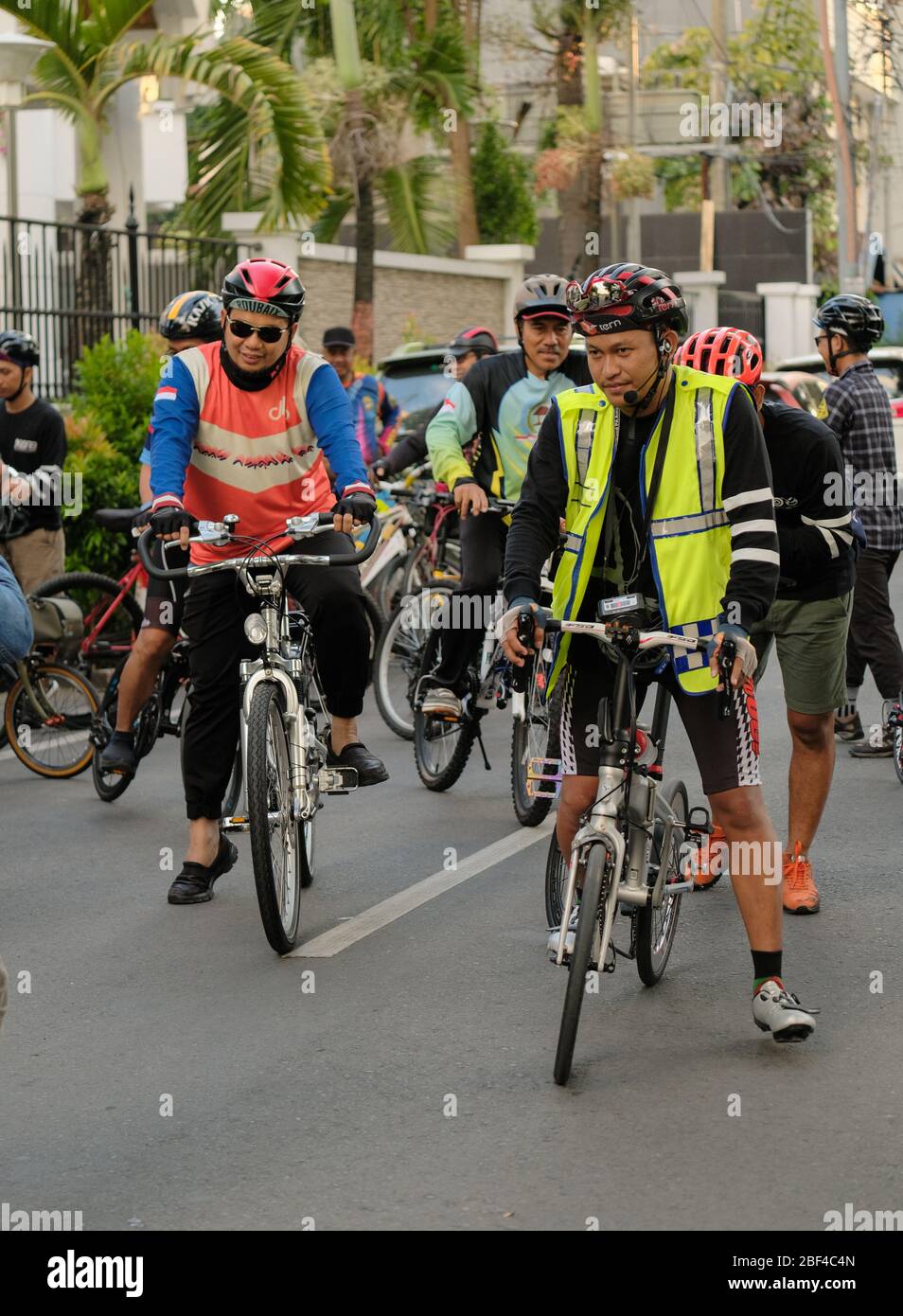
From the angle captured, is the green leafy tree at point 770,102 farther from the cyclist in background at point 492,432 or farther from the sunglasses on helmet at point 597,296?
the sunglasses on helmet at point 597,296

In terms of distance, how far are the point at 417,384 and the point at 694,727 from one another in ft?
43.4

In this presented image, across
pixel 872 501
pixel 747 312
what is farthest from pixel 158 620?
pixel 747 312

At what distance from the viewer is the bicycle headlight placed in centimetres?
661

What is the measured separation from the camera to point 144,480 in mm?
9062

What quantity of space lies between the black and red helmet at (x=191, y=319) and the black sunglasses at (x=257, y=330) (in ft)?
5.73

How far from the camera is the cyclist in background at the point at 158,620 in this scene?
8344mm

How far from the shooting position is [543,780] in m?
7.95

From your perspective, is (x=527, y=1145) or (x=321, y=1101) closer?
(x=527, y=1145)

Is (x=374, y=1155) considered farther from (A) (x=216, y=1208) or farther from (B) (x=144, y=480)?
(B) (x=144, y=480)

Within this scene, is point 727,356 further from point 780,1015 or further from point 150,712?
point 150,712

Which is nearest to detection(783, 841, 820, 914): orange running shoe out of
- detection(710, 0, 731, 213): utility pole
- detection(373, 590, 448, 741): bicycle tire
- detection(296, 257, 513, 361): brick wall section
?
detection(373, 590, 448, 741): bicycle tire

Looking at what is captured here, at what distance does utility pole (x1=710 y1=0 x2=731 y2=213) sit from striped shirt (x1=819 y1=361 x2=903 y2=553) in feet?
90.3
